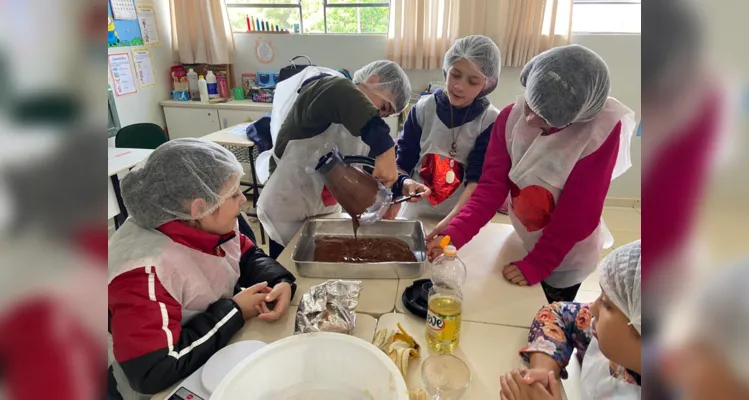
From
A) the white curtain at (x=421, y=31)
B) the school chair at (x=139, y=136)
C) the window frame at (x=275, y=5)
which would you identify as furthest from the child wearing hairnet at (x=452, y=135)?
the window frame at (x=275, y=5)

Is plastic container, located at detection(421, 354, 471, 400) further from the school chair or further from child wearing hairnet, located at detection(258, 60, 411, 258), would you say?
the school chair

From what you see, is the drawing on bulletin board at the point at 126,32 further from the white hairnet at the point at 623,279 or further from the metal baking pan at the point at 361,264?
the white hairnet at the point at 623,279

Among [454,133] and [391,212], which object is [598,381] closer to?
[391,212]

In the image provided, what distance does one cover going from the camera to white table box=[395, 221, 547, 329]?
113 cm

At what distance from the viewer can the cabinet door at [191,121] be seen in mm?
3768

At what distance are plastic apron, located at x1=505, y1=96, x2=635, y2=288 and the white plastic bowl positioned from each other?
88cm

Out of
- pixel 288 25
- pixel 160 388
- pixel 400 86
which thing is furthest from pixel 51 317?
pixel 288 25

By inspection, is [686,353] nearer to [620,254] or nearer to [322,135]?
[620,254]

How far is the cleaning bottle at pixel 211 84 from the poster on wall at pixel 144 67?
47 centimetres

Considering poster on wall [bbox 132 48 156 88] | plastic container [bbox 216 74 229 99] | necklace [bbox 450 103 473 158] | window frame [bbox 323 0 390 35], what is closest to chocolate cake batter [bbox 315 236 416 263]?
necklace [bbox 450 103 473 158]

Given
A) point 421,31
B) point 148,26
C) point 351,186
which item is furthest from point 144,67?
point 351,186

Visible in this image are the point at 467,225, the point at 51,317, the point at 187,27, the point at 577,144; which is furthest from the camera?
the point at 187,27

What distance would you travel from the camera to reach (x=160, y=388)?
880 mm

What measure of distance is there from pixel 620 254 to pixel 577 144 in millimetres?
578
